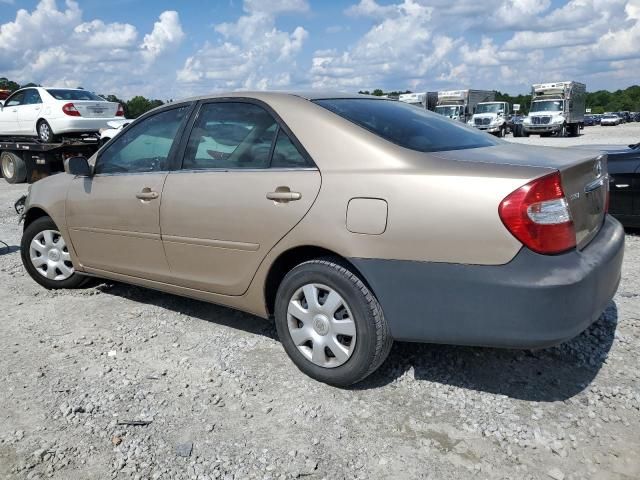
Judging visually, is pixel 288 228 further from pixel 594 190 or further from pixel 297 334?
pixel 594 190

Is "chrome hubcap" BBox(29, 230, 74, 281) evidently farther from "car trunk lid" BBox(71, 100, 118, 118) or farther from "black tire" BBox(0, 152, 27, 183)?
"black tire" BBox(0, 152, 27, 183)

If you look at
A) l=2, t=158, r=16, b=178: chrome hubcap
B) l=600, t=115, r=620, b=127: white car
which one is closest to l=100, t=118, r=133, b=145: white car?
l=2, t=158, r=16, b=178: chrome hubcap

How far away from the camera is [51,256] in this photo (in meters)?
4.96

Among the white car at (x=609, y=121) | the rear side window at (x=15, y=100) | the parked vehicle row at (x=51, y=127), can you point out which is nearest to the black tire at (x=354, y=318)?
the parked vehicle row at (x=51, y=127)

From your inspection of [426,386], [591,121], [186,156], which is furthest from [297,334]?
[591,121]

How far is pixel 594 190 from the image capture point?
3.08 m

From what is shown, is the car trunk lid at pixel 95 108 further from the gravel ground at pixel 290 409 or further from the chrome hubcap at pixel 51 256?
the gravel ground at pixel 290 409

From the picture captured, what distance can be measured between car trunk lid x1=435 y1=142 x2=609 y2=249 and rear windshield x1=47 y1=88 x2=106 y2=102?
42.0ft

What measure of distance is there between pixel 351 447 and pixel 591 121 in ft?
230

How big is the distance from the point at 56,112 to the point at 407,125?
40.1ft

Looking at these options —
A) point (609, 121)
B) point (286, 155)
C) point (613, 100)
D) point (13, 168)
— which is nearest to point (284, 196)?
point (286, 155)

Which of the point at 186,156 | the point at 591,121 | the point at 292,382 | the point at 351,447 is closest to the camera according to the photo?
the point at 351,447

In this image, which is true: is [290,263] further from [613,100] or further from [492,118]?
[613,100]

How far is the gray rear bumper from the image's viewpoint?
2564 mm
